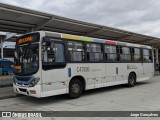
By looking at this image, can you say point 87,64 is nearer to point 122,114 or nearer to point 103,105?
point 103,105

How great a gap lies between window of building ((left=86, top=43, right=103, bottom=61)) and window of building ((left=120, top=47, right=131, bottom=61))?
2.25 meters

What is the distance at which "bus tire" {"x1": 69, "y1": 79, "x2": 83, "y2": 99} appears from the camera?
32.7 feet

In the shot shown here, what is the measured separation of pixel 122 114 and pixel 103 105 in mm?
1476

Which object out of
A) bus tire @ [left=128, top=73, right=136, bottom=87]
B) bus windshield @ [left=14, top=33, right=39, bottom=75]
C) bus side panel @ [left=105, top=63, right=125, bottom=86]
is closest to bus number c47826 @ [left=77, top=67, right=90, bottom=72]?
bus side panel @ [left=105, top=63, right=125, bottom=86]

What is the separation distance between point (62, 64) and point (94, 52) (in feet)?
8.17

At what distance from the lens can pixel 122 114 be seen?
721 cm

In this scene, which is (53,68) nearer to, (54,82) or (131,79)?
(54,82)

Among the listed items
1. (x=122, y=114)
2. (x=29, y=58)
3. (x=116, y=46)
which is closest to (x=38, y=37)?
(x=29, y=58)

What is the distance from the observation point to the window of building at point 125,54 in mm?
13659

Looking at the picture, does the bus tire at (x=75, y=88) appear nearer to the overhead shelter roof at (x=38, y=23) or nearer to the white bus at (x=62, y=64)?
the white bus at (x=62, y=64)

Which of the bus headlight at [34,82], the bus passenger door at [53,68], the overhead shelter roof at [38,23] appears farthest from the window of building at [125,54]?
the bus headlight at [34,82]

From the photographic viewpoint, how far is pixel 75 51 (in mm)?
10367

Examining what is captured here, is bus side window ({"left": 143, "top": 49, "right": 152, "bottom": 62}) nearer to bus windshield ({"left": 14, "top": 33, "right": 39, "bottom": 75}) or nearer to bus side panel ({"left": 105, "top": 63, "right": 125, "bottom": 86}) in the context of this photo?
bus side panel ({"left": 105, "top": 63, "right": 125, "bottom": 86})

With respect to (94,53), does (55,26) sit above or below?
above
